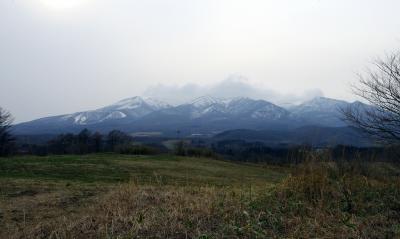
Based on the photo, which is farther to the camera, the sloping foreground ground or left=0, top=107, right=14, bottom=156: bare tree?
left=0, top=107, right=14, bottom=156: bare tree

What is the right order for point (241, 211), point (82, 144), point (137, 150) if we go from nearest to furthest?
point (241, 211)
point (137, 150)
point (82, 144)

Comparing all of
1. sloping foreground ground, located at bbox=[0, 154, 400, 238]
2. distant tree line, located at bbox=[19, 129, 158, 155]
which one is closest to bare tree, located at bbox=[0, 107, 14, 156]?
distant tree line, located at bbox=[19, 129, 158, 155]

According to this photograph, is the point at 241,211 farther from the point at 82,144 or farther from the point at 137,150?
the point at 82,144

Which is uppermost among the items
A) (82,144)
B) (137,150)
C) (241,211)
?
(241,211)

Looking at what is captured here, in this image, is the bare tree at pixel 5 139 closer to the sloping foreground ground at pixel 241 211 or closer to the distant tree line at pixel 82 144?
the distant tree line at pixel 82 144

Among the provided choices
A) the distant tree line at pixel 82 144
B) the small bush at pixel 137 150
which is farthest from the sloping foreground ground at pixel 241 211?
the distant tree line at pixel 82 144

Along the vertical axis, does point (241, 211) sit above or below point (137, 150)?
above

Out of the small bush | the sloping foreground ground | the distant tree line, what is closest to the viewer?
the sloping foreground ground

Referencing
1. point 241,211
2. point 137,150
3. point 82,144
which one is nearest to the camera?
point 241,211

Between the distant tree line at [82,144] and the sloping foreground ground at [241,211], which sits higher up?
the sloping foreground ground at [241,211]

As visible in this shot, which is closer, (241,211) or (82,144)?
(241,211)

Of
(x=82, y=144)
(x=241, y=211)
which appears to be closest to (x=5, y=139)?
(x=82, y=144)

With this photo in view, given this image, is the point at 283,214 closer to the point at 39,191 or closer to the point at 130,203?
the point at 130,203

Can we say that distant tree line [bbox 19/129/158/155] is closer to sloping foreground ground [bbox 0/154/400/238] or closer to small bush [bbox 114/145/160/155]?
small bush [bbox 114/145/160/155]
